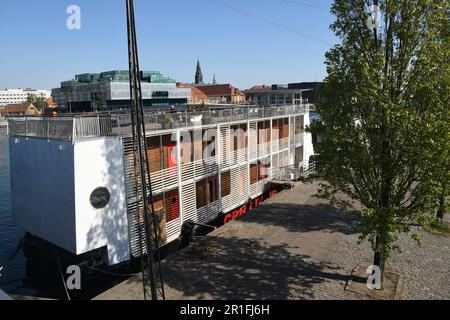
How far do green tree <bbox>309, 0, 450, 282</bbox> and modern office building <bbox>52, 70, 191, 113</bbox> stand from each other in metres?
19.3

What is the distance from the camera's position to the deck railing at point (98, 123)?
1260 centimetres

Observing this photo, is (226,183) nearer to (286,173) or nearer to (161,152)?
(161,152)

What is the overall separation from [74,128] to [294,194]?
54.3ft

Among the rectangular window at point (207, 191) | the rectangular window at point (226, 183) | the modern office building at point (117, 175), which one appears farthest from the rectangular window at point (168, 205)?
the rectangular window at point (226, 183)

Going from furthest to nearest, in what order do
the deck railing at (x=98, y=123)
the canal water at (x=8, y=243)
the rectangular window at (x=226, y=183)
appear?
the rectangular window at (x=226, y=183) → the canal water at (x=8, y=243) → the deck railing at (x=98, y=123)

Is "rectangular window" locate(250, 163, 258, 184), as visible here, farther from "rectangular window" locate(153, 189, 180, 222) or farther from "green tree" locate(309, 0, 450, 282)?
"green tree" locate(309, 0, 450, 282)

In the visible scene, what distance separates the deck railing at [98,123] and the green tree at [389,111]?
25.4 ft

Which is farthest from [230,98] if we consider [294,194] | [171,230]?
[171,230]

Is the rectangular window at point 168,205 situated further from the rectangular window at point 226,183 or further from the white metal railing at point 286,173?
the white metal railing at point 286,173

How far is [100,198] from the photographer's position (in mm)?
13234

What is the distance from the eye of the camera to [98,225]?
43.3 ft

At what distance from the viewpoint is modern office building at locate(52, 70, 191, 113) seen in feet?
104

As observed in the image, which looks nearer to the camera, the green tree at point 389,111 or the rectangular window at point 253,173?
the green tree at point 389,111

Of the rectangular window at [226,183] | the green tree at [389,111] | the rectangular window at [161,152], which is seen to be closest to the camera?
the green tree at [389,111]
